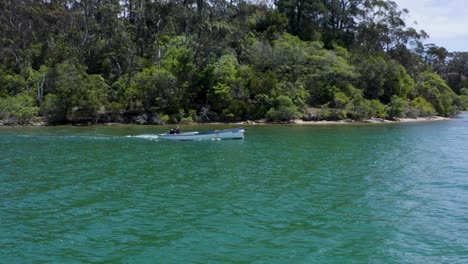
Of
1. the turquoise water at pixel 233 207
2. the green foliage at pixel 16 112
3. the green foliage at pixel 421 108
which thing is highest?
the green foliage at pixel 421 108

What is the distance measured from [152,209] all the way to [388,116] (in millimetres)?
74364

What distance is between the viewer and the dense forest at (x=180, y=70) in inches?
2874

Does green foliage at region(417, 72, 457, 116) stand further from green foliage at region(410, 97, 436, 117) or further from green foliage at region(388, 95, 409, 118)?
green foliage at region(388, 95, 409, 118)

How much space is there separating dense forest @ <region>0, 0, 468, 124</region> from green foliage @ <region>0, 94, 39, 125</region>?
0.54 ft

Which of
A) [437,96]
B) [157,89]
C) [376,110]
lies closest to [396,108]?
[376,110]

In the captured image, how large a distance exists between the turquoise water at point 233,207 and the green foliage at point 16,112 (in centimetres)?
3566

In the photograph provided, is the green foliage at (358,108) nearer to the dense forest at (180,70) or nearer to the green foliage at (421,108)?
the dense forest at (180,70)

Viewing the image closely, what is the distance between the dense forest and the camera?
240 ft

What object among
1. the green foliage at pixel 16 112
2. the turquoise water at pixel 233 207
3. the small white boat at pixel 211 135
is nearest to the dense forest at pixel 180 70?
the green foliage at pixel 16 112

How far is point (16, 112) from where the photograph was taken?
6850cm

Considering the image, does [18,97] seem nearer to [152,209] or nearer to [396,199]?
[152,209]

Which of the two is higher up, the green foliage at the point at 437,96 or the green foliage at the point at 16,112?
the green foliage at the point at 437,96

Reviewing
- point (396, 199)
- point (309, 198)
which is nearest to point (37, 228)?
point (309, 198)

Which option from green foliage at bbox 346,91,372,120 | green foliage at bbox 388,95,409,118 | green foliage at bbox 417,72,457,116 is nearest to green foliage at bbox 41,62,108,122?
green foliage at bbox 346,91,372,120
